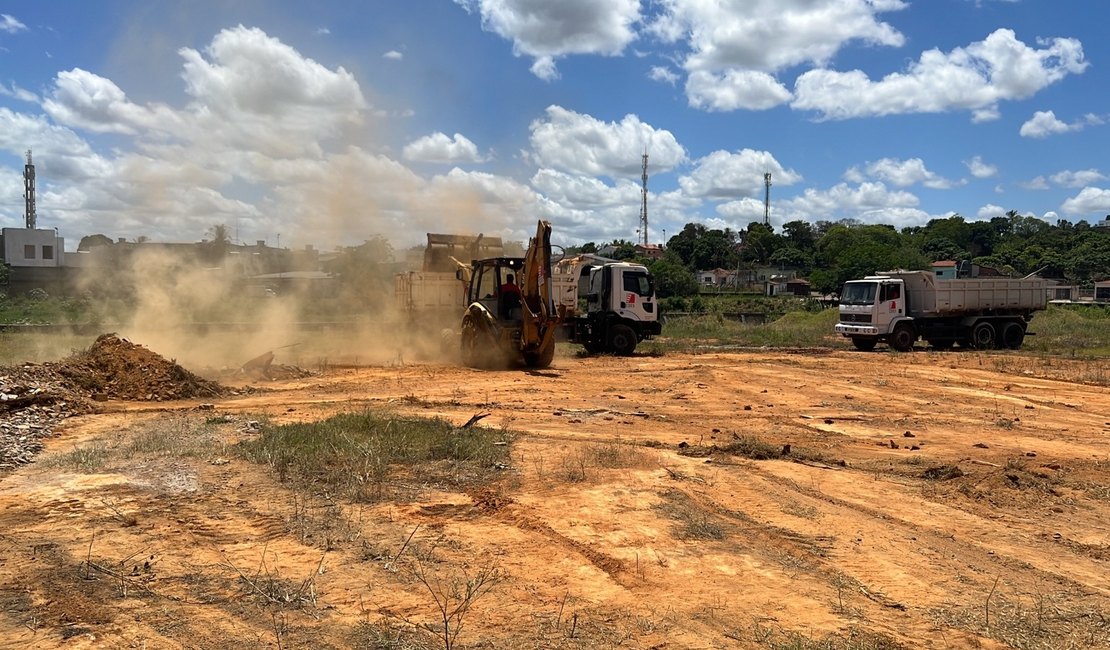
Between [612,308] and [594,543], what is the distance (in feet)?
53.8

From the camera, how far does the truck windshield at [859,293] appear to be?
25.2 metres

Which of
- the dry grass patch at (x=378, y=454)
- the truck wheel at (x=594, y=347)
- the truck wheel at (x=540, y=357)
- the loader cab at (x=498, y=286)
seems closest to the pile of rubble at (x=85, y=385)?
the dry grass patch at (x=378, y=454)

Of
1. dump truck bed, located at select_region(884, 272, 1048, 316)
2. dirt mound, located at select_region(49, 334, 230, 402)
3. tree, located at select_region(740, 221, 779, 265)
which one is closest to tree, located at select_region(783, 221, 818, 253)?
tree, located at select_region(740, 221, 779, 265)

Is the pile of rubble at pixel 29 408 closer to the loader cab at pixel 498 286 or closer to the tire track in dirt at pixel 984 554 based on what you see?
the tire track in dirt at pixel 984 554

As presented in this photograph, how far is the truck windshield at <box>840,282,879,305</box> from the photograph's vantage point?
25.2m

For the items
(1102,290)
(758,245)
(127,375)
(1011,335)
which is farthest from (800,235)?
(127,375)

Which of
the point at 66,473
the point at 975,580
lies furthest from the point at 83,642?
the point at 975,580

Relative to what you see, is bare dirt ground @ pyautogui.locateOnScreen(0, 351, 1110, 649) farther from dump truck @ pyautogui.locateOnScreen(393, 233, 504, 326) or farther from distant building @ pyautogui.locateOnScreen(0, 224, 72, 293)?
distant building @ pyautogui.locateOnScreen(0, 224, 72, 293)

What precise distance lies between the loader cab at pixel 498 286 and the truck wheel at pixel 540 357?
981mm

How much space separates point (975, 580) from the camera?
5043 mm

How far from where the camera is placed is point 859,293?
Result: 25.7 meters

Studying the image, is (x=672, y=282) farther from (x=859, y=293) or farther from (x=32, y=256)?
(x=32, y=256)

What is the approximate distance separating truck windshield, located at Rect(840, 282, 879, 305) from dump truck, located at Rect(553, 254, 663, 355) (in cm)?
816

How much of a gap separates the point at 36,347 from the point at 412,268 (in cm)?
1062
